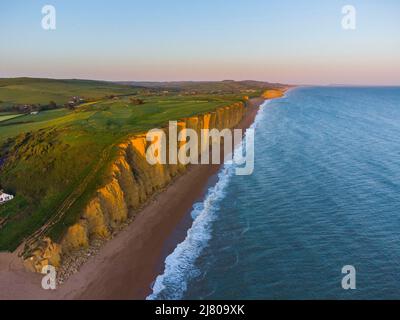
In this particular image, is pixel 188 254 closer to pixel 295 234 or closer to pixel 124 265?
pixel 124 265

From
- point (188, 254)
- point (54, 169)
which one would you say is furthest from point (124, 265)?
point (54, 169)

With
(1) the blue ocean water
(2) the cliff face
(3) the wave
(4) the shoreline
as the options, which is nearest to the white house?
(4) the shoreline

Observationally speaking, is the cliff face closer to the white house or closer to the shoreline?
the shoreline

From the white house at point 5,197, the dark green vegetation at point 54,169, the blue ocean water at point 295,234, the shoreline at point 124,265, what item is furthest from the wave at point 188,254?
the white house at point 5,197

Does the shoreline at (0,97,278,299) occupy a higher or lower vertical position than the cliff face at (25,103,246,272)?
lower

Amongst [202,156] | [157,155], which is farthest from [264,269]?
[202,156]
